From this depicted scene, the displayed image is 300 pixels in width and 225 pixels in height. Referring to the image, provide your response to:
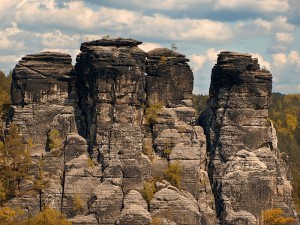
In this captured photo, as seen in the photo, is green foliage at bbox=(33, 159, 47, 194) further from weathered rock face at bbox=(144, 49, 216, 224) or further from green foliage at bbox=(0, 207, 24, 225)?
weathered rock face at bbox=(144, 49, 216, 224)

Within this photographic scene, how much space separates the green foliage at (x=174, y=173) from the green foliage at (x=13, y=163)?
37.7 feet

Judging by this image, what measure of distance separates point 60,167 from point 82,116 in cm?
500

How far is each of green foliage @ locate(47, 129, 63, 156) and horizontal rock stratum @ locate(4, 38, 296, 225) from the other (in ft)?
0.30

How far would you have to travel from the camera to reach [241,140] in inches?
3115

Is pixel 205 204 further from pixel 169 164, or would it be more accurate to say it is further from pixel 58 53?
pixel 58 53

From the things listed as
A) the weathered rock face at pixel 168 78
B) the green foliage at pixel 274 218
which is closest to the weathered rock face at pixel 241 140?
the green foliage at pixel 274 218

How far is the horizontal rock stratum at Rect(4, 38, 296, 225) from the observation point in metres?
73.6

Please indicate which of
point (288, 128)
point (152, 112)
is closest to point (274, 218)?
point (152, 112)

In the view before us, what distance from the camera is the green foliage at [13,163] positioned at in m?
75.0

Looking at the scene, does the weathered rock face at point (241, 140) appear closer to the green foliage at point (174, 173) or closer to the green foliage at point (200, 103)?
the green foliage at point (174, 173)

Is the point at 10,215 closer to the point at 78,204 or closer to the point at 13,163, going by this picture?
the point at 78,204

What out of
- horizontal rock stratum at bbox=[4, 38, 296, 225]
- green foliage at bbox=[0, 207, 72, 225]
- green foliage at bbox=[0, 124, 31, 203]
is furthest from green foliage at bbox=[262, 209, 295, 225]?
green foliage at bbox=[0, 124, 31, 203]

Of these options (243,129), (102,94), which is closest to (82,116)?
(102,94)

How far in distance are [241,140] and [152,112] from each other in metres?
8.04
